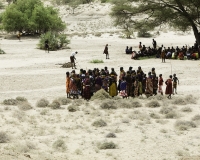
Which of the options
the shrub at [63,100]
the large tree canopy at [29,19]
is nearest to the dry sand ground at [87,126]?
the shrub at [63,100]

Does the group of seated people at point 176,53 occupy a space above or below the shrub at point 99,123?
above

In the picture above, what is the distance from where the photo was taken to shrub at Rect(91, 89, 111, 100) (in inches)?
688

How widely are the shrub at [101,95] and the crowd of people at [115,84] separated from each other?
22 centimetres

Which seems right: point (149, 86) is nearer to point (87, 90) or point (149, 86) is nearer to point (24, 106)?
point (87, 90)

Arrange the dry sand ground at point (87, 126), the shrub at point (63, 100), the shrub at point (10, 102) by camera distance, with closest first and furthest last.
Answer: the dry sand ground at point (87, 126), the shrub at point (63, 100), the shrub at point (10, 102)

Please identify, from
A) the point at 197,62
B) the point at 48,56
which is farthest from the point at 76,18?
the point at 197,62

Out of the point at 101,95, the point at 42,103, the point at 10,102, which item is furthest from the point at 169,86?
the point at 10,102

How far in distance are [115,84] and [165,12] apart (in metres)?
18.7

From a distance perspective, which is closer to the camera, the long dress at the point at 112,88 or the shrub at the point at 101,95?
the shrub at the point at 101,95

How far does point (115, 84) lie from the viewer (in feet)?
Answer: 58.4

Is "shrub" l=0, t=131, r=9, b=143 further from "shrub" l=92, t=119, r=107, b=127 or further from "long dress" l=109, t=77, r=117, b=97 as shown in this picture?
"long dress" l=109, t=77, r=117, b=97

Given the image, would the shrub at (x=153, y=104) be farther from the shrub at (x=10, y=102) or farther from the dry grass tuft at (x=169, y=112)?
the shrub at (x=10, y=102)

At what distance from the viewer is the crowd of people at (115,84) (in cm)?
1764

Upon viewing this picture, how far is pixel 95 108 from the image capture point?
53.6 feet
